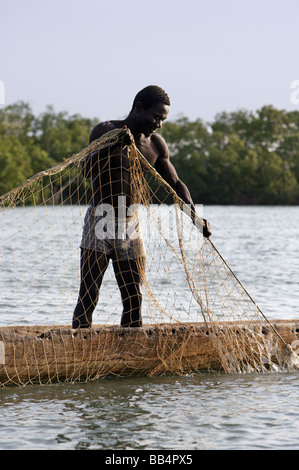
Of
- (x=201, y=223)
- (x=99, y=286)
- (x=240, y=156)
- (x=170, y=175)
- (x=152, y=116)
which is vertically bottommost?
(x=99, y=286)

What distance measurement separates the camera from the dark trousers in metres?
5.58

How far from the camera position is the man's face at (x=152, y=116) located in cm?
533

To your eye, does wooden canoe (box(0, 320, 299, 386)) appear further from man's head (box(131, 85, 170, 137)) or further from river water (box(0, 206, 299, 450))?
man's head (box(131, 85, 170, 137))

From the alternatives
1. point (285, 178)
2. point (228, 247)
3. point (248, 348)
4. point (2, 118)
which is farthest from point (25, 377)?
point (2, 118)

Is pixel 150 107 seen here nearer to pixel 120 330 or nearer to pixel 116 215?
pixel 116 215

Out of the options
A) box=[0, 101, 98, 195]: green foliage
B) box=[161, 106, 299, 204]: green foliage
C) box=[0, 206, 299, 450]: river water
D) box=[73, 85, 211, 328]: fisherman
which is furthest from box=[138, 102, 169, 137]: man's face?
box=[161, 106, 299, 204]: green foliage

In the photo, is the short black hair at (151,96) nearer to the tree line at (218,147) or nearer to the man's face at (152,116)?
the man's face at (152,116)

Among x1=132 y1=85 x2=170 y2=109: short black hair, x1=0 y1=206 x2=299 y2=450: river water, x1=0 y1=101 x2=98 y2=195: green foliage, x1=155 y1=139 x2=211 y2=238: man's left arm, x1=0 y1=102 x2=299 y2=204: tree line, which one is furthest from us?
x1=0 y1=102 x2=299 y2=204: tree line

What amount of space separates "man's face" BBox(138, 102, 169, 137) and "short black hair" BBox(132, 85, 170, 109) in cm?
3

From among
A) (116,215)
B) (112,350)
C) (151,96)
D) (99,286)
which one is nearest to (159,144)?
(151,96)

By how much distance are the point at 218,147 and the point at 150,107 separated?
244ft

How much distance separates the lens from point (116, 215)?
223 inches

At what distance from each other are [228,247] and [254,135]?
197 feet
